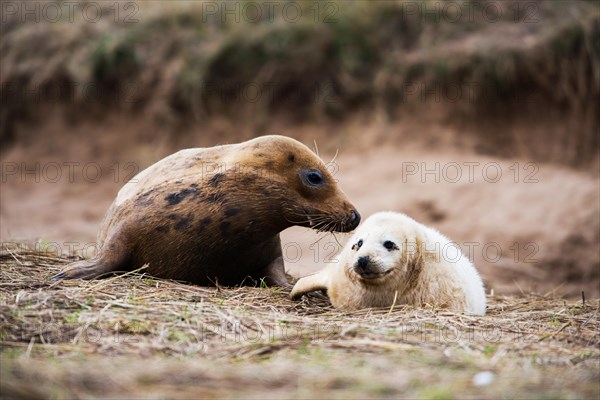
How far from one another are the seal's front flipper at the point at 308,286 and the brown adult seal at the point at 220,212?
1.15 feet

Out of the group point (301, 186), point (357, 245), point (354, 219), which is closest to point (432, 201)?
point (354, 219)

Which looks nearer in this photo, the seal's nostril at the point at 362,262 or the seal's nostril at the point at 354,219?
the seal's nostril at the point at 362,262

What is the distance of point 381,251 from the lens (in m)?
4.95

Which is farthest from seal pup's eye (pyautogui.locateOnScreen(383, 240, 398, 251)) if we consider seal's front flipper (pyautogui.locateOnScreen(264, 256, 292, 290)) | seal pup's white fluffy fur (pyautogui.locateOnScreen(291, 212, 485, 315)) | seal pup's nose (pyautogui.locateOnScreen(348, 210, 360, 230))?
seal's front flipper (pyautogui.locateOnScreen(264, 256, 292, 290))

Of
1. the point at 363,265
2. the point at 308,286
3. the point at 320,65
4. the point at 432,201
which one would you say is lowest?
the point at 308,286

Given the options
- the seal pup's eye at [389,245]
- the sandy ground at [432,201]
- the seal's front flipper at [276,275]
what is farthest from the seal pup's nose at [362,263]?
the sandy ground at [432,201]

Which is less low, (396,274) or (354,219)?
(354,219)

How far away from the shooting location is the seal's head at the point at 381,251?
489 cm

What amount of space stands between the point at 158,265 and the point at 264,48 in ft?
26.7

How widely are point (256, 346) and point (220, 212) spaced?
1758 mm

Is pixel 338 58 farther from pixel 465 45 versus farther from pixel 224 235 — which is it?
pixel 224 235

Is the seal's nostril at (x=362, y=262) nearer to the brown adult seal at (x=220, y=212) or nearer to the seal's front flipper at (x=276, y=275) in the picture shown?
the brown adult seal at (x=220, y=212)

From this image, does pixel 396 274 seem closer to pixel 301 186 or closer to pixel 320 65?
pixel 301 186

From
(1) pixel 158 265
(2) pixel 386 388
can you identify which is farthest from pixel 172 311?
(2) pixel 386 388
